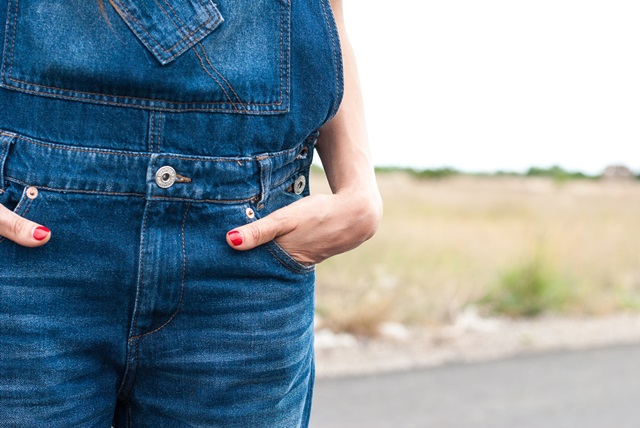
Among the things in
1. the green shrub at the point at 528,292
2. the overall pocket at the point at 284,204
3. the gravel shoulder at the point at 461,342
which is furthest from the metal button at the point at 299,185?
the green shrub at the point at 528,292

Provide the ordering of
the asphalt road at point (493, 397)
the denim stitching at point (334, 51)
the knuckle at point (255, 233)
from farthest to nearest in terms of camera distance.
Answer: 1. the asphalt road at point (493, 397)
2. the denim stitching at point (334, 51)
3. the knuckle at point (255, 233)

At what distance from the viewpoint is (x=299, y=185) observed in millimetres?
1228

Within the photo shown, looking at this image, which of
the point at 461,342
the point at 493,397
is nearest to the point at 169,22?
the point at 493,397

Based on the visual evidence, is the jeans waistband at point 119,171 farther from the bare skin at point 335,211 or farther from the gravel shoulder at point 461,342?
the gravel shoulder at point 461,342

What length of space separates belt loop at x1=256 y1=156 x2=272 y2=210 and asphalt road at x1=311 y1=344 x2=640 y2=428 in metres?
2.72

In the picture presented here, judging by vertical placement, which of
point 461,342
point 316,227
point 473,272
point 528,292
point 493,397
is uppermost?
point 316,227

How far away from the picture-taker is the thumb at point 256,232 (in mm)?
1053

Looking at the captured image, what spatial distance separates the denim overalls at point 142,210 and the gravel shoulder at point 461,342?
3.24m

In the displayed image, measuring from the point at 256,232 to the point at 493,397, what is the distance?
11.1ft

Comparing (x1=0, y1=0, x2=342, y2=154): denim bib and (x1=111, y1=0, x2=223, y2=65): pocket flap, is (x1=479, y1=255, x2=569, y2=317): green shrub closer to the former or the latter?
(x1=0, y1=0, x2=342, y2=154): denim bib

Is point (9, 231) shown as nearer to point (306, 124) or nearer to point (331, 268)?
point (306, 124)

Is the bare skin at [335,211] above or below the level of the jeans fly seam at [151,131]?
below

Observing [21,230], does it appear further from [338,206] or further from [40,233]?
[338,206]

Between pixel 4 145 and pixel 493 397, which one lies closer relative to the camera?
pixel 4 145
